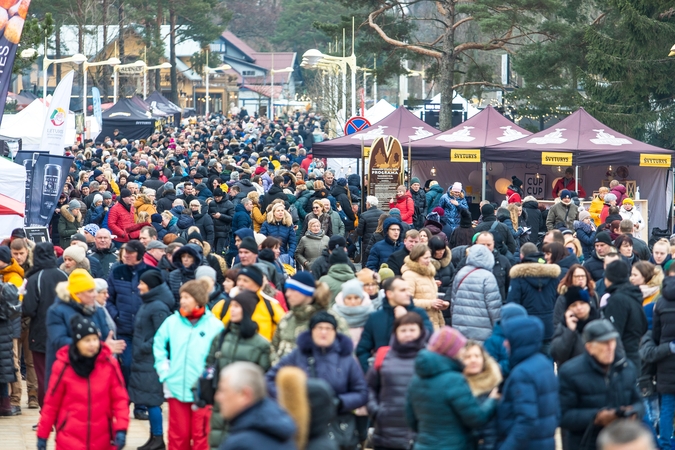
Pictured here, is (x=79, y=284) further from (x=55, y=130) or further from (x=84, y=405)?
(x=55, y=130)

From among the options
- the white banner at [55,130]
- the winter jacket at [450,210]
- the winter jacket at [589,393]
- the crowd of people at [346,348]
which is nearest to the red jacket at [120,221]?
the white banner at [55,130]

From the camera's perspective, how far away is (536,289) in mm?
8805

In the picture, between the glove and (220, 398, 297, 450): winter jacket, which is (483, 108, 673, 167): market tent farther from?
(220, 398, 297, 450): winter jacket

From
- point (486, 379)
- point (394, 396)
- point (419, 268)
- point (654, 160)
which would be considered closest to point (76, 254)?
point (419, 268)

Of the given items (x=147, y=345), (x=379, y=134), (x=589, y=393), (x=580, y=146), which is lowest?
(x=147, y=345)

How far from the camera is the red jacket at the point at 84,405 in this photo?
6.54 metres

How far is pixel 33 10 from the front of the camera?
64625 mm

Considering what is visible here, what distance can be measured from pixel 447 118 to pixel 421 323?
88.9 ft

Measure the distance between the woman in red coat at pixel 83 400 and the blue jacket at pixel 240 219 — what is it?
9172mm

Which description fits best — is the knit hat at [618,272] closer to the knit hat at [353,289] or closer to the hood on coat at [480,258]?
the hood on coat at [480,258]

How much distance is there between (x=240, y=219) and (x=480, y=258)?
7.35m

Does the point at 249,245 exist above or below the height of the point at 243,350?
above

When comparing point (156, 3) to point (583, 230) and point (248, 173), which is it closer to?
point (248, 173)

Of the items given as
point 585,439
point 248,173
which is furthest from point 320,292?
point 248,173
